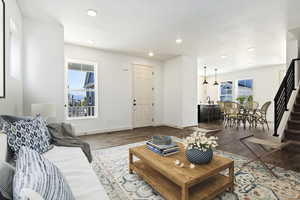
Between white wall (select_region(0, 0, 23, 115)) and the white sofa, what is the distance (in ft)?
3.15

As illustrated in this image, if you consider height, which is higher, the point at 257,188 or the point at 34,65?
the point at 34,65

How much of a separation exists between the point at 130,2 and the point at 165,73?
3.72 m

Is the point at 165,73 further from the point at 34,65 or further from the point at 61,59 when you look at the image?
the point at 34,65

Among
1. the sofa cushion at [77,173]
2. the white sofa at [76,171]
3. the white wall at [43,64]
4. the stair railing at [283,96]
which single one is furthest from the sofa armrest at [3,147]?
the stair railing at [283,96]

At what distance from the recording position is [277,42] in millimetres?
4102

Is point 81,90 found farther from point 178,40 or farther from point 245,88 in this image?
point 245,88

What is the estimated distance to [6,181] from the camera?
71 cm

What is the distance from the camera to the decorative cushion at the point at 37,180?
62 centimetres

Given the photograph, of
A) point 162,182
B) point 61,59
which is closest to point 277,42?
point 162,182

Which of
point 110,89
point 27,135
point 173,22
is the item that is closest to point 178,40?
point 173,22

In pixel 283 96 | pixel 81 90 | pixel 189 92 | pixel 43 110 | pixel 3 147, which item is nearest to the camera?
pixel 3 147

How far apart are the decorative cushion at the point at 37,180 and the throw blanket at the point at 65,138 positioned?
112cm

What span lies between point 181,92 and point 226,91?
16.8 feet

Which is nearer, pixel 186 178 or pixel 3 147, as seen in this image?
pixel 3 147
